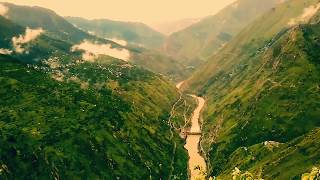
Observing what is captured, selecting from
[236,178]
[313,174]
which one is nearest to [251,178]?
[236,178]

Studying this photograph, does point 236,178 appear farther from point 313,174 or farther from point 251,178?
point 313,174

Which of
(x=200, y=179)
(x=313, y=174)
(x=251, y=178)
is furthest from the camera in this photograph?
(x=200, y=179)

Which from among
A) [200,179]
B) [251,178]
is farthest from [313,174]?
[200,179]

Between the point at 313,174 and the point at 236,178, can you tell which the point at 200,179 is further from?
the point at 313,174

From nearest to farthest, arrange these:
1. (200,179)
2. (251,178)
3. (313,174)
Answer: (313,174) < (251,178) < (200,179)

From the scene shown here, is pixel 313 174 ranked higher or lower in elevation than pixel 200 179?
higher

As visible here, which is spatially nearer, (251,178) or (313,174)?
(313,174)

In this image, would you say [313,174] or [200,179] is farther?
[200,179]
